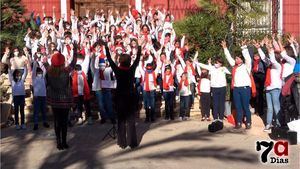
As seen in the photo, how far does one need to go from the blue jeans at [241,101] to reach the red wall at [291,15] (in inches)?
369

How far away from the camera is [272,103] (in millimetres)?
12250

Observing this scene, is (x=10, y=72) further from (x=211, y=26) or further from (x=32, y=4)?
(x=32, y=4)

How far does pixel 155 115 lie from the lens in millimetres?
14508

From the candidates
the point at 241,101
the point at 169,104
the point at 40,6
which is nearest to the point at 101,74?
the point at 169,104

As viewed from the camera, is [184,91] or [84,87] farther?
[184,91]

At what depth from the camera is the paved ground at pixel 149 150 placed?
9.64 m

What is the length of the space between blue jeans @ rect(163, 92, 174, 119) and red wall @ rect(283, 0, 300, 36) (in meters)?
8.79

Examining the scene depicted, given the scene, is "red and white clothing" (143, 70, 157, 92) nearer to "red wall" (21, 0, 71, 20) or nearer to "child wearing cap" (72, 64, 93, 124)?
"child wearing cap" (72, 64, 93, 124)

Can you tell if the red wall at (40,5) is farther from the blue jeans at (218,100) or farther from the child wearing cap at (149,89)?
the blue jeans at (218,100)

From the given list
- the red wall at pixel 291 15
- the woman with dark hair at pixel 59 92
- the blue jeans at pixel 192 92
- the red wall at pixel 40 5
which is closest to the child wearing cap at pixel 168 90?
the blue jeans at pixel 192 92

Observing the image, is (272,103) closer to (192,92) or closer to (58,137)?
(192,92)

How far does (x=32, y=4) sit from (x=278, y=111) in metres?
13.2

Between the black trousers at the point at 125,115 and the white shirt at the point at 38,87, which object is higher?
the white shirt at the point at 38,87

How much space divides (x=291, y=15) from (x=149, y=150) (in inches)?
488
